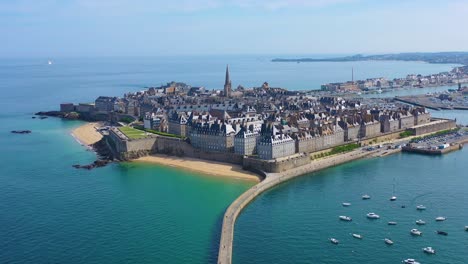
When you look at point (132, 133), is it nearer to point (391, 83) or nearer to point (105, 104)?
point (105, 104)

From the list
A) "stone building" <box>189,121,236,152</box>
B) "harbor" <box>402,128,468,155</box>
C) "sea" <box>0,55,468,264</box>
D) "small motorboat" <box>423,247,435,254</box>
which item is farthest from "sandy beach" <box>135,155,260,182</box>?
"harbor" <box>402,128,468,155</box>

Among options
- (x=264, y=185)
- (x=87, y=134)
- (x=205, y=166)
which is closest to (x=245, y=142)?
(x=205, y=166)

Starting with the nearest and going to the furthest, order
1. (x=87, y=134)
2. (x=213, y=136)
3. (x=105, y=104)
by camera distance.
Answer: (x=213, y=136) → (x=87, y=134) → (x=105, y=104)

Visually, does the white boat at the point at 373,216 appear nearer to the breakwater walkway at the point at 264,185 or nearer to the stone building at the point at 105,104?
the breakwater walkway at the point at 264,185

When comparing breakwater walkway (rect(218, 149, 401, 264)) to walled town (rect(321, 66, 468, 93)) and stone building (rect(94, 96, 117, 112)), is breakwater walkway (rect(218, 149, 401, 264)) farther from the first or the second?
walled town (rect(321, 66, 468, 93))

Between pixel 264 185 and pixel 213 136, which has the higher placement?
pixel 213 136

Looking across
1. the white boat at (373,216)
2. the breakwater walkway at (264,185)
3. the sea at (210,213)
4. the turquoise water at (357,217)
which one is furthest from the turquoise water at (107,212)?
the white boat at (373,216)
